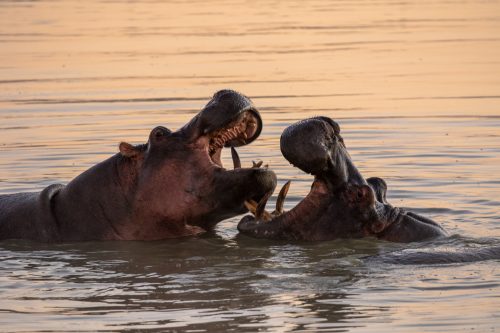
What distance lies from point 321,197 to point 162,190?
105cm

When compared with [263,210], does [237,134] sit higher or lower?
A: higher

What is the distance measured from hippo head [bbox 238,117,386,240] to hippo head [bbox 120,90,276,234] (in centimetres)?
18

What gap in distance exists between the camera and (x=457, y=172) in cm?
Result: 1080

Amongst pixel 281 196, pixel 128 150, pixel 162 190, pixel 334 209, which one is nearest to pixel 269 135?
pixel 128 150

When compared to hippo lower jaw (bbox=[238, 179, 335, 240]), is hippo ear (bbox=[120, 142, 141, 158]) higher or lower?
higher

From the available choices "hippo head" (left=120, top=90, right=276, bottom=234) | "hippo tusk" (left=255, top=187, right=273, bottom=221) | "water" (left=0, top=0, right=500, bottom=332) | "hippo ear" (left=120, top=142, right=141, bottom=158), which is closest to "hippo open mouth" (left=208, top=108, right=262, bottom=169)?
"hippo head" (left=120, top=90, right=276, bottom=234)

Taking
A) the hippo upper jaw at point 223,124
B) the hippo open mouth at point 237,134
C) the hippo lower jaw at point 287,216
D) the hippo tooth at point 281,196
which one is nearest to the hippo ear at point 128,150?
the hippo upper jaw at point 223,124

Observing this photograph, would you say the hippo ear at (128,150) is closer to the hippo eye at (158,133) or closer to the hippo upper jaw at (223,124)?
the hippo eye at (158,133)

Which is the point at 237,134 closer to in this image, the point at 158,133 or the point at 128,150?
the point at 158,133

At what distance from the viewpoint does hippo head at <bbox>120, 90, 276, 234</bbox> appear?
7.94m

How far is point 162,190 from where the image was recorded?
26.8 ft

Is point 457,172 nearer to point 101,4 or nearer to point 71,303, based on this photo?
point 71,303

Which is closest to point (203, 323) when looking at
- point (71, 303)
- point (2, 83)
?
point (71, 303)

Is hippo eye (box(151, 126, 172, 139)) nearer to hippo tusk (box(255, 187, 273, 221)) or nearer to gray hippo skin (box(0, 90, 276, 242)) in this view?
gray hippo skin (box(0, 90, 276, 242))
